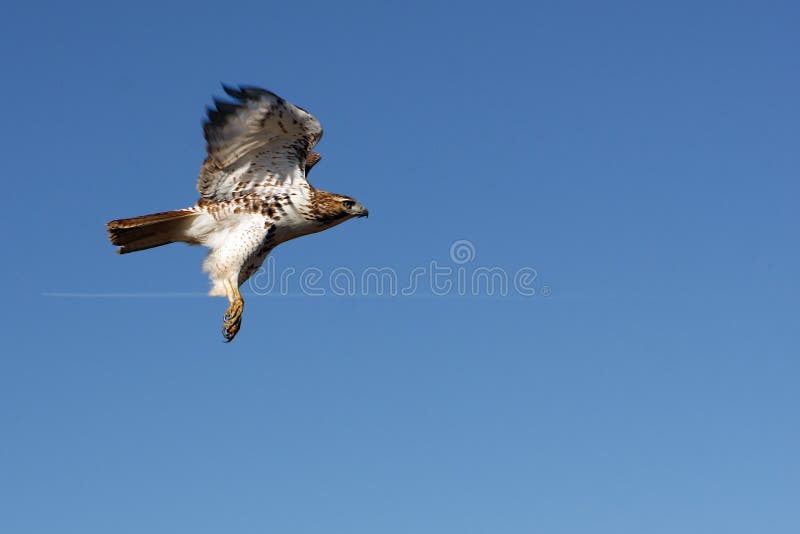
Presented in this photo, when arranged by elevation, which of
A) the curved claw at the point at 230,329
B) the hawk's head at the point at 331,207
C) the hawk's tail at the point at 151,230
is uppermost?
the hawk's head at the point at 331,207

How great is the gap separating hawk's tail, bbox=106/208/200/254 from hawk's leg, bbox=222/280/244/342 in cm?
90

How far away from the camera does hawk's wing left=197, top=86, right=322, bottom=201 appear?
1440 cm

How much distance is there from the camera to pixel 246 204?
49.0ft

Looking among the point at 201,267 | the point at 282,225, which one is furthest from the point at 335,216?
the point at 201,267

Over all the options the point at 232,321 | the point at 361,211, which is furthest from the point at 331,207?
the point at 232,321

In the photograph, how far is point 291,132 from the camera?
48.8ft

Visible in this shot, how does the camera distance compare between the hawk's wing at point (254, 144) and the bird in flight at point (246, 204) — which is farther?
the bird in flight at point (246, 204)

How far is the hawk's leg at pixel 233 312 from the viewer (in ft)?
46.9

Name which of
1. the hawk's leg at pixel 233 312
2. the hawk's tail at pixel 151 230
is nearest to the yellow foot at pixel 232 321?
the hawk's leg at pixel 233 312

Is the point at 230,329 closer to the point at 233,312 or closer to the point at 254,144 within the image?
the point at 233,312

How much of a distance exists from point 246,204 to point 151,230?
3.77 feet

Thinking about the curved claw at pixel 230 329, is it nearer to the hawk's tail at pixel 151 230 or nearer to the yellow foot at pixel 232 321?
the yellow foot at pixel 232 321

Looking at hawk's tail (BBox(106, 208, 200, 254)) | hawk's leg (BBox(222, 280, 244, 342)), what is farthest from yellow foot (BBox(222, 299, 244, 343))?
hawk's tail (BBox(106, 208, 200, 254))

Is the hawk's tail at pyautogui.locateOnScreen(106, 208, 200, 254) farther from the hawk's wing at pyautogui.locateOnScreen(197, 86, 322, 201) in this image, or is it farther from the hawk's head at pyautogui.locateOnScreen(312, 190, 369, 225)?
the hawk's head at pyautogui.locateOnScreen(312, 190, 369, 225)
